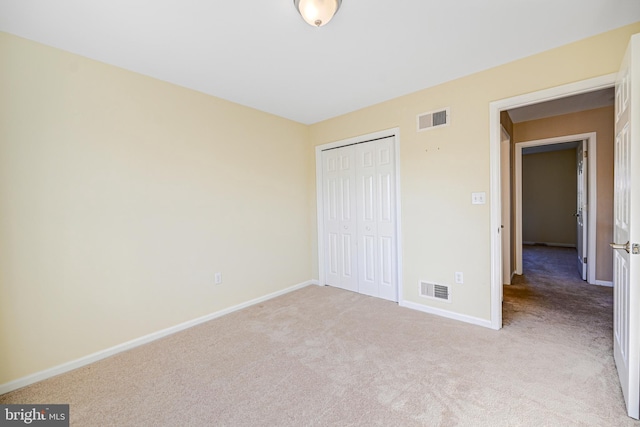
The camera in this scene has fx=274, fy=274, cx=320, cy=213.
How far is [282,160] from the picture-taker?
3867mm

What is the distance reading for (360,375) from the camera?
6.51 feet

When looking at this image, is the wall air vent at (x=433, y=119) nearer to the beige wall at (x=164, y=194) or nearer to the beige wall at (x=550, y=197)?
the beige wall at (x=164, y=194)

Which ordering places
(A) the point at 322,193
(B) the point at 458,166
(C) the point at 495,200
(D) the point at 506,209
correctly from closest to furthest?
1. (C) the point at 495,200
2. (B) the point at 458,166
3. (D) the point at 506,209
4. (A) the point at 322,193

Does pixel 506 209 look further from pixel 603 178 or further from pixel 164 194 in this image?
pixel 164 194

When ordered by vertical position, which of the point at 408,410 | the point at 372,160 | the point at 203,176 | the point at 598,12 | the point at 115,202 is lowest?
the point at 408,410

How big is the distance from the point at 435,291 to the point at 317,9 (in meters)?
2.81

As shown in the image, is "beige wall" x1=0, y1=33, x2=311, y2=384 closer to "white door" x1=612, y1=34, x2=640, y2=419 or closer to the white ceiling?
the white ceiling

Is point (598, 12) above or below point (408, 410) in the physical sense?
above

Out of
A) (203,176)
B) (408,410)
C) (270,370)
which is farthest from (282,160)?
(408,410)

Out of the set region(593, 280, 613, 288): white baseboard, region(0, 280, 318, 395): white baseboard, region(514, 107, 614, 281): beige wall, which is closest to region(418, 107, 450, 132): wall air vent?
region(514, 107, 614, 281): beige wall

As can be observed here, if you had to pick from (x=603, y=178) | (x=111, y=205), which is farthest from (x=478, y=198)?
(x=111, y=205)

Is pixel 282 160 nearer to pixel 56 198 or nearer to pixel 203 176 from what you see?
pixel 203 176

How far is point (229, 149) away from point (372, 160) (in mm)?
1792

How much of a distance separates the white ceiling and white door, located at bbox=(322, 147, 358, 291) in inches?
51.3
